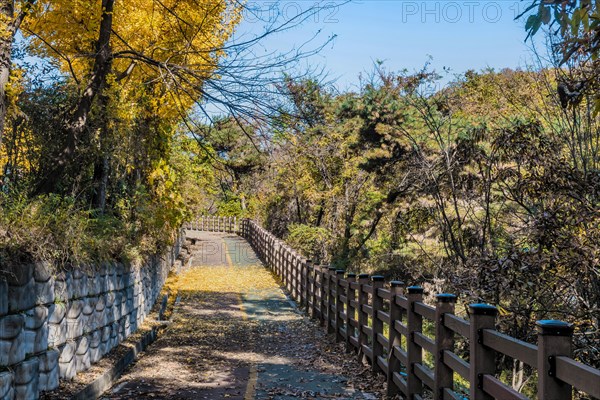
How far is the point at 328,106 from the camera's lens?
25719mm

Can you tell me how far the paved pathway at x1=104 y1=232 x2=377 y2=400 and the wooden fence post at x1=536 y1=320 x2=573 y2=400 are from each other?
4.70m

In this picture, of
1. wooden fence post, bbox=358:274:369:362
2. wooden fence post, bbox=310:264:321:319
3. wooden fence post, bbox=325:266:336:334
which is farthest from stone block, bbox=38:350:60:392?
wooden fence post, bbox=310:264:321:319

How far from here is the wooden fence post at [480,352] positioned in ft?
15.8

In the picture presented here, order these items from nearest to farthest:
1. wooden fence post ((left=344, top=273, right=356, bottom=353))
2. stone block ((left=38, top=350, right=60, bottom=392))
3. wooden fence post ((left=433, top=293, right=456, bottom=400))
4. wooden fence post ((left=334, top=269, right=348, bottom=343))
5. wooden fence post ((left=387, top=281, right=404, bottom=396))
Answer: wooden fence post ((left=433, top=293, right=456, bottom=400))
stone block ((left=38, top=350, right=60, bottom=392))
wooden fence post ((left=387, top=281, right=404, bottom=396))
wooden fence post ((left=344, top=273, right=356, bottom=353))
wooden fence post ((left=334, top=269, right=348, bottom=343))

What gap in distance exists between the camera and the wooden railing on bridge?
3.53m

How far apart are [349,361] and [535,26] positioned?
26.0ft

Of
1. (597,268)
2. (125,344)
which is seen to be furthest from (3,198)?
(597,268)

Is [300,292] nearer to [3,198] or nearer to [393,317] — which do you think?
[393,317]

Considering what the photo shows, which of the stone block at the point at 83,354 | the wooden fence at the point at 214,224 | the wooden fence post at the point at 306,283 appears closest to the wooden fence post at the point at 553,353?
the stone block at the point at 83,354

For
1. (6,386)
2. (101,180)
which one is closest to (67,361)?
(6,386)

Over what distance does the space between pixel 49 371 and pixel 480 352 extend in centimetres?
456

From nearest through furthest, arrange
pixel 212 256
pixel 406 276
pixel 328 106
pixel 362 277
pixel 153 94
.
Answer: pixel 362 277, pixel 153 94, pixel 406 276, pixel 328 106, pixel 212 256

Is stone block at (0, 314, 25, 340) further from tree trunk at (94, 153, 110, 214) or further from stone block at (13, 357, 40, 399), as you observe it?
tree trunk at (94, 153, 110, 214)

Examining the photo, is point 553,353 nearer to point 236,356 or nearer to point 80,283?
point 80,283
